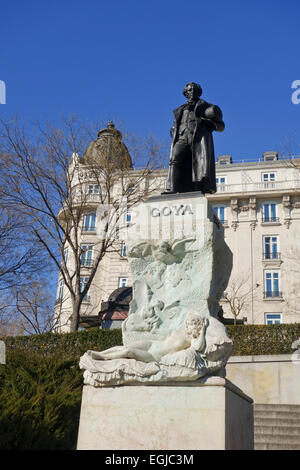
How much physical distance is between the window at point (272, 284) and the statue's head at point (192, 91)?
2747 centimetres

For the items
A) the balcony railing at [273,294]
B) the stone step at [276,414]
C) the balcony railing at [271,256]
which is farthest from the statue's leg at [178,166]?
the balcony railing at [271,256]

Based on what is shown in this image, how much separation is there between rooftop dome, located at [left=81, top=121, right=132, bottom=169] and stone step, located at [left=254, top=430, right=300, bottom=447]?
48.1 ft

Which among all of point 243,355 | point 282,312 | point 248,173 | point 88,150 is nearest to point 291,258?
point 282,312

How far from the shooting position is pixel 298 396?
11.8 metres

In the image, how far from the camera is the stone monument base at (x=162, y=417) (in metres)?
4.54

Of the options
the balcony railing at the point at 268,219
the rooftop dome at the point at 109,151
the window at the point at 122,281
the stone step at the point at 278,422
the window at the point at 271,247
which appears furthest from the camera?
the window at the point at 122,281

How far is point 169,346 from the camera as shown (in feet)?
16.8

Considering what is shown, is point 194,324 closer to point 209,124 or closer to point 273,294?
point 209,124

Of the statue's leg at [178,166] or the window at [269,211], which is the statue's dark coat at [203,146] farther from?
the window at [269,211]

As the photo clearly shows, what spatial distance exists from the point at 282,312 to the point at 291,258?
3.71m

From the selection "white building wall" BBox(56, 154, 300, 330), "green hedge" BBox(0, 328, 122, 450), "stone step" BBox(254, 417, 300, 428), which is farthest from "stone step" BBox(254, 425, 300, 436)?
"white building wall" BBox(56, 154, 300, 330)

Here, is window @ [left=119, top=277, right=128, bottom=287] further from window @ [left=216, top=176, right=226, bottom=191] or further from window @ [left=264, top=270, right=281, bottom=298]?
window @ [left=264, top=270, right=281, bottom=298]

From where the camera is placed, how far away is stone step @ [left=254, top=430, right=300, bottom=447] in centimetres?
831

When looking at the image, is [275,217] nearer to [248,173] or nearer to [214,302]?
[248,173]
